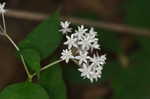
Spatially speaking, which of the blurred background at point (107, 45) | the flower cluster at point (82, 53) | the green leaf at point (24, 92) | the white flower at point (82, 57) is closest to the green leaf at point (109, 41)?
the blurred background at point (107, 45)

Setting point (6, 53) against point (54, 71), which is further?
point (6, 53)

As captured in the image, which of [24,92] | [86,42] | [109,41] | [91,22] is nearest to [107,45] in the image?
[109,41]

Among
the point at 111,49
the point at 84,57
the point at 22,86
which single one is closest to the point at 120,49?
the point at 111,49

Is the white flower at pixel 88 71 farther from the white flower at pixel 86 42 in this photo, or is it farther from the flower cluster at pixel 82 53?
the white flower at pixel 86 42

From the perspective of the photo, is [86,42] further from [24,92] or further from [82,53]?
[24,92]

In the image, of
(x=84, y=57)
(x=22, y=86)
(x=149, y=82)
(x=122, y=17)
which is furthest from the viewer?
(x=122, y=17)

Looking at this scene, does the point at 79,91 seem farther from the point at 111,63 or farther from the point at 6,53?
the point at 6,53
